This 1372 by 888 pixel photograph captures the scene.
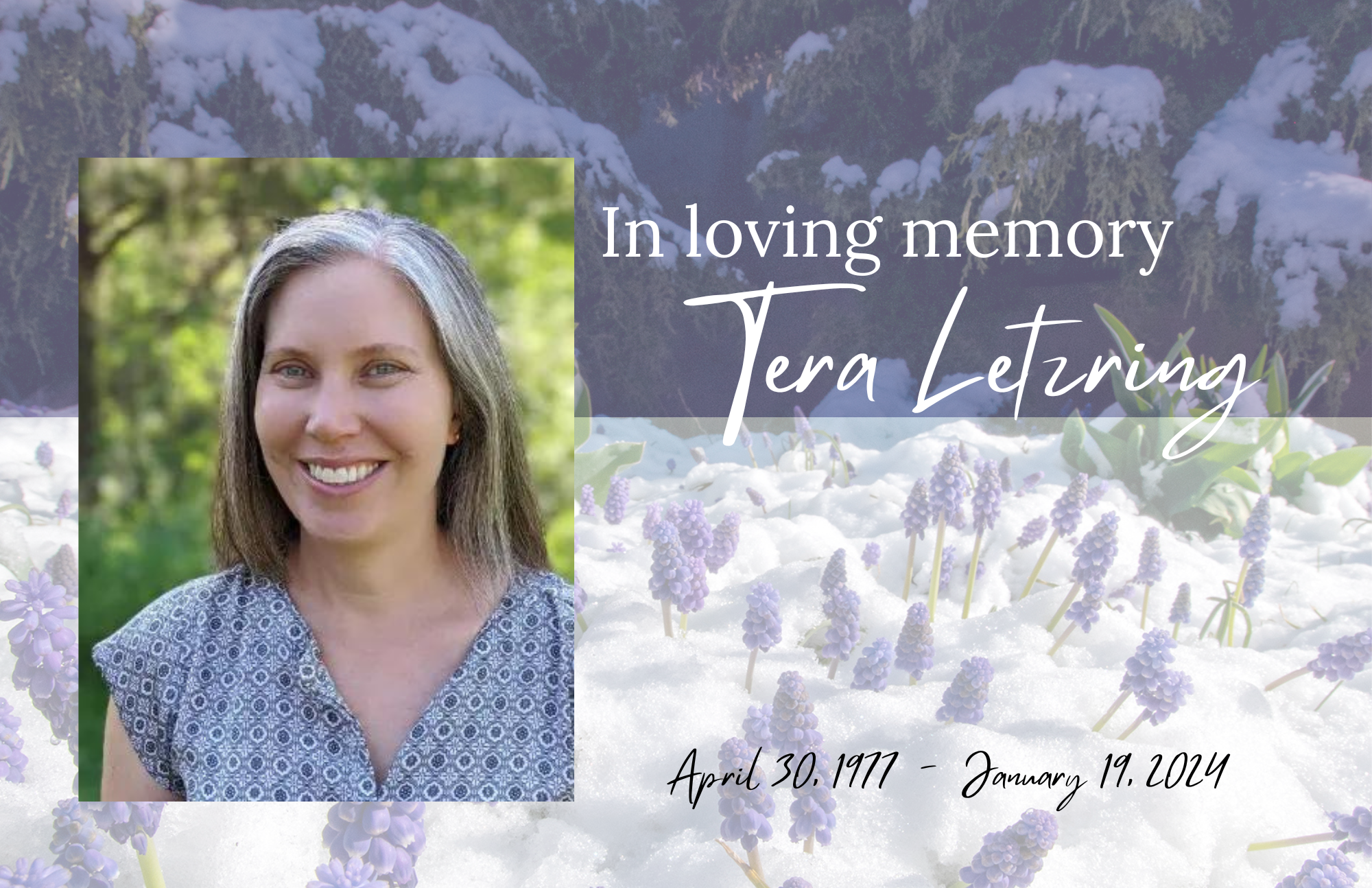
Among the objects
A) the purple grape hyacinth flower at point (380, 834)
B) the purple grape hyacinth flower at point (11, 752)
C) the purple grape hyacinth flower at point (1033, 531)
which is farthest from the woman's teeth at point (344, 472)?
the purple grape hyacinth flower at point (1033, 531)

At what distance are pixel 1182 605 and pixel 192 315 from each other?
5.00 ft

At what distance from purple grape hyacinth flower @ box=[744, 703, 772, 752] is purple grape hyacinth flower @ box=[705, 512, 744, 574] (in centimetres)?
24

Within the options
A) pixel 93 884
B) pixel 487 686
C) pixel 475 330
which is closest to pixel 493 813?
pixel 487 686

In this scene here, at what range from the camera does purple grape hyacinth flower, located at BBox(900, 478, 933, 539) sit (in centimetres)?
156

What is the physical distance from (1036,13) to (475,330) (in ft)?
3.29

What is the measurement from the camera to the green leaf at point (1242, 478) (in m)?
1.62

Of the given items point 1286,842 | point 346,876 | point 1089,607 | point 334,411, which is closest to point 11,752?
point 346,876

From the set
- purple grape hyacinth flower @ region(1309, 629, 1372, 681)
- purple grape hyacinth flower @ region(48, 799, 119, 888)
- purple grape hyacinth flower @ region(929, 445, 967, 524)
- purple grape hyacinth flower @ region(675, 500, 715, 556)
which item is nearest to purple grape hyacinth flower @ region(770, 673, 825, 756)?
purple grape hyacinth flower @ region(675, 500, 715, 556)

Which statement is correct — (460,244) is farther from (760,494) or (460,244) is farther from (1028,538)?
(1028,538)

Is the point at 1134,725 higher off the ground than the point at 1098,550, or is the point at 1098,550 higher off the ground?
the point at 1098,550

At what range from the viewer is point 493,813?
4.94 feet

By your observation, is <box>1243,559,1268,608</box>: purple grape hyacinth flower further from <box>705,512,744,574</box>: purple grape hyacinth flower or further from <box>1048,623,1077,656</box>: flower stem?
<box>705,512,744,574</box>: purple grape hyacinth flower

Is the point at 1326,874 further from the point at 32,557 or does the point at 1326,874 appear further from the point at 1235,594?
the point at 32,557

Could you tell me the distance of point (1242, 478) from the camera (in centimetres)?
162
